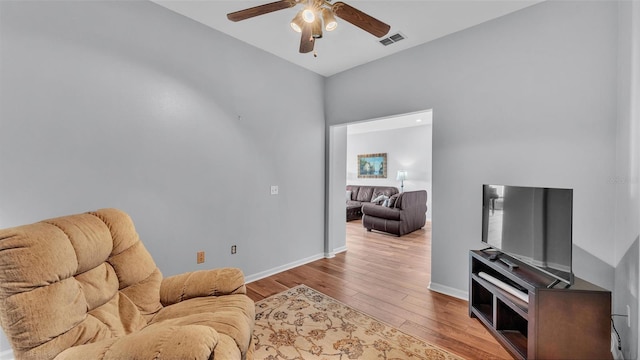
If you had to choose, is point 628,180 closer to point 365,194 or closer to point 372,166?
point 365,194

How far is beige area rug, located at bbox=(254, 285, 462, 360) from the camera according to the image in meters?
1.82

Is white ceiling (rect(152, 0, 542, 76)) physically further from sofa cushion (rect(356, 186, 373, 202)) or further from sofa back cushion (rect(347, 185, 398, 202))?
sofa cushion (rect(356, 186, 373, 202))

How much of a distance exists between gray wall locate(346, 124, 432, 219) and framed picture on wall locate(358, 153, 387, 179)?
124mm

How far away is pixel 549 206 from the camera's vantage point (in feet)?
5.74

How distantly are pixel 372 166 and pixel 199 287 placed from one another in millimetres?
6914

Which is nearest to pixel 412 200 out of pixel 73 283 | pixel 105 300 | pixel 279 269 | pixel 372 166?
pixel 372 166

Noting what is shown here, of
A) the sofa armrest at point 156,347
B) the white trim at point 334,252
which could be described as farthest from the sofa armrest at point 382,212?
the sofa armrest at point 156,347

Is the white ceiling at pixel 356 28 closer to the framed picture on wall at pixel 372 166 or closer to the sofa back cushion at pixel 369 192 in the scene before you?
the sofa back cushion at pixel 369 192

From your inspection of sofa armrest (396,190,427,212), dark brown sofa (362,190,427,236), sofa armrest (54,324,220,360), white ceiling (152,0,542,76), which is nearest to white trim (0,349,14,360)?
sofa armrest (54,324,220,360)

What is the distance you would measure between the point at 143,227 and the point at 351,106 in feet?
9.20

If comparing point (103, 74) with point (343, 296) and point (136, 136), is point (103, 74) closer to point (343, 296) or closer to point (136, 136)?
point (136, 136)

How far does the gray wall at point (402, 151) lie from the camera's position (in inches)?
274

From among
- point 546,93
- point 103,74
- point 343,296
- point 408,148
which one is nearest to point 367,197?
point 408,148

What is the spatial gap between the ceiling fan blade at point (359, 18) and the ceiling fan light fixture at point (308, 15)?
0.42 ft
